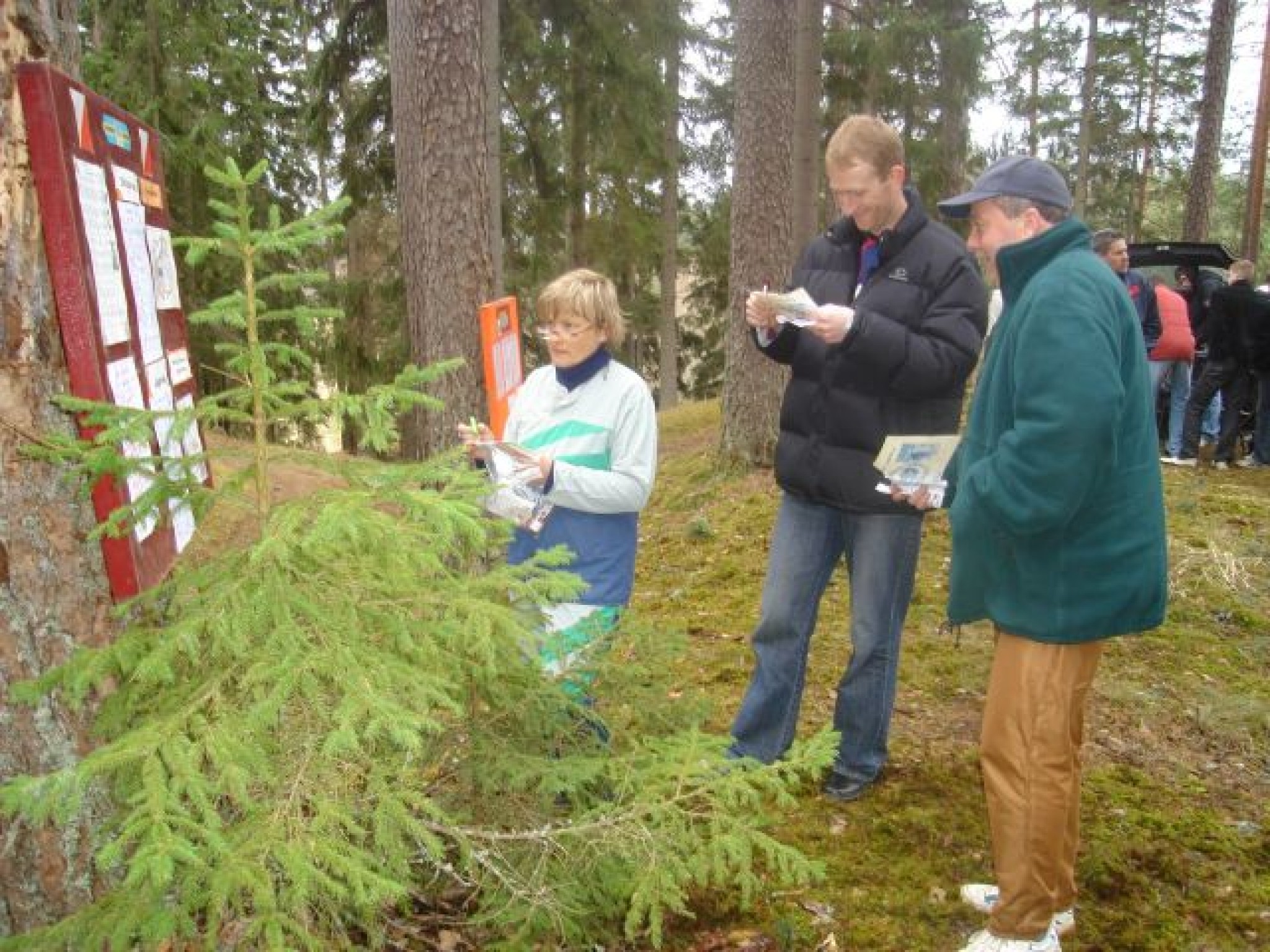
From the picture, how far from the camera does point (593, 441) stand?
9.96 feet

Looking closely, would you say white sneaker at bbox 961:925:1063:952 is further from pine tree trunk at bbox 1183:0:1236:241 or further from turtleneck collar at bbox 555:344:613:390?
pine tree trunk at bbox 1183:0:1236:241

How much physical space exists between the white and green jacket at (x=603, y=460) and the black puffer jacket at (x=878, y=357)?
59 cm

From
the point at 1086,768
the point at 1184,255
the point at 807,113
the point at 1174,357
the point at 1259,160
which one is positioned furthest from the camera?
the point at 1259,160

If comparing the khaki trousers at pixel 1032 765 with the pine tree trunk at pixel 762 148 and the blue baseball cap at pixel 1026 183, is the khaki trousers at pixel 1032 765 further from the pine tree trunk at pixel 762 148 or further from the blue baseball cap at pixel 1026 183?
the pine tree trunk at pixel 762 148

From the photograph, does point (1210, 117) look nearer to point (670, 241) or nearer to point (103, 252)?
point (670, 241)

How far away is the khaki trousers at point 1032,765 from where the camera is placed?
2.46 m

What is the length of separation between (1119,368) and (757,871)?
1.90 m

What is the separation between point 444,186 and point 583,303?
2.49 meters

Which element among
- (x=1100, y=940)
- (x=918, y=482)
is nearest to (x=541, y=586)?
(x=918, y=482)

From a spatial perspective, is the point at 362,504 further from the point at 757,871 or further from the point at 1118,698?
the point at 1118,698

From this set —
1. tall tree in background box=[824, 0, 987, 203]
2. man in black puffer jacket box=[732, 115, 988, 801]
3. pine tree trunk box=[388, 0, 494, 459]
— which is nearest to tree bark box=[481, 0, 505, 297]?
pine tree trunk box=[388, 0, 494, 459]

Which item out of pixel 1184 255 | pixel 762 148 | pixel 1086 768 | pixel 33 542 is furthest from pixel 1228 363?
pixel 33 542

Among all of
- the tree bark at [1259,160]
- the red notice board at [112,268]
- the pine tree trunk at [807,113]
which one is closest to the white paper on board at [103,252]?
the red notice board at [112,268]

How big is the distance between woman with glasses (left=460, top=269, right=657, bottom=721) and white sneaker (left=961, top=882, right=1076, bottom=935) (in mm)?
1436
